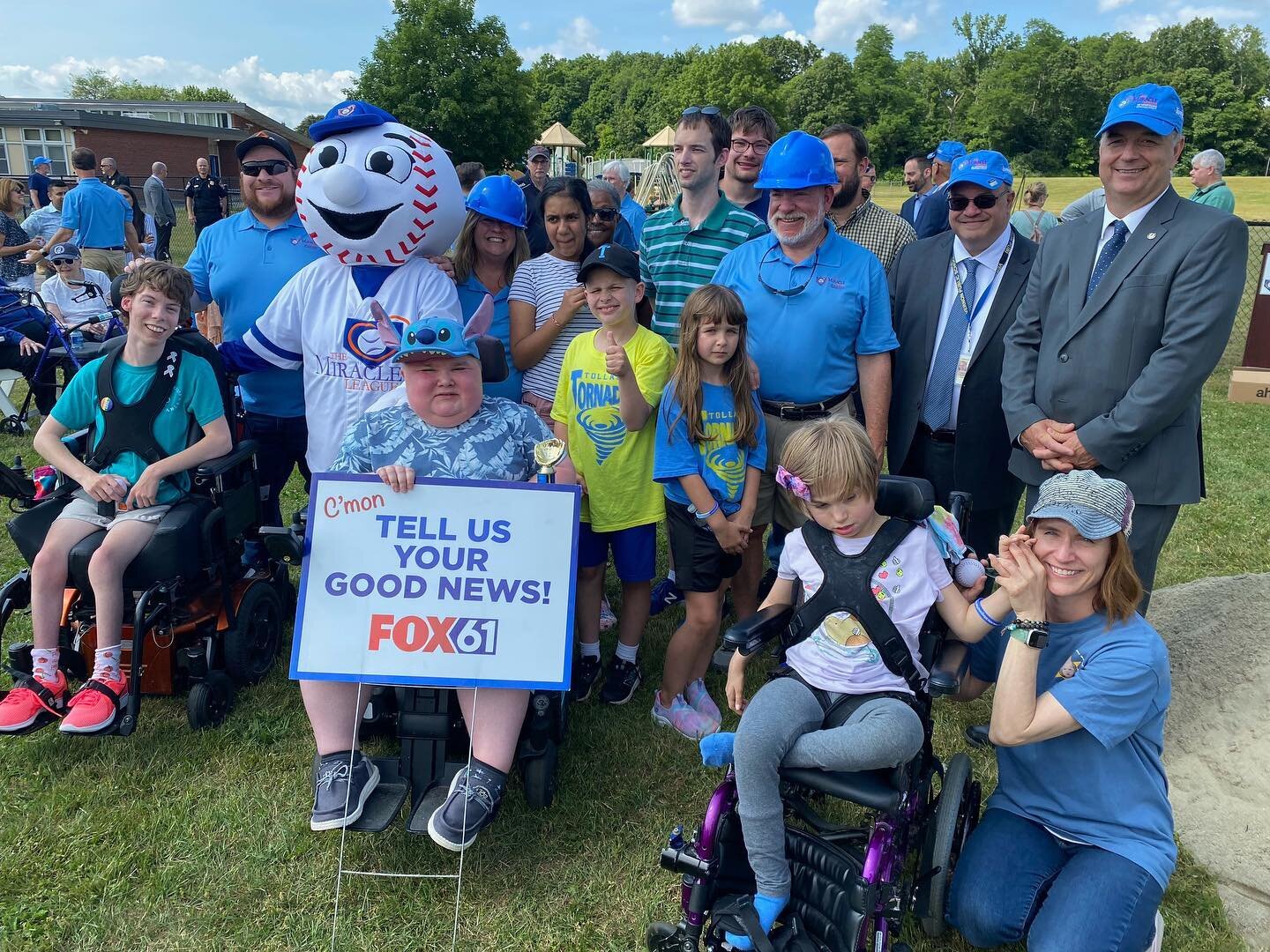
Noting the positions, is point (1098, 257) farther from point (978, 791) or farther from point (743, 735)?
point (743, 735)

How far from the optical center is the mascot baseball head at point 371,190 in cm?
344

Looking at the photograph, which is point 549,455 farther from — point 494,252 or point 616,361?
point 494,252

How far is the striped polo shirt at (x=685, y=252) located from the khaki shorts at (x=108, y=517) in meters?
2.28

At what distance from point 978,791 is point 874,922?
75 centimetres

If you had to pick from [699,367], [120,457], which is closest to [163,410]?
[120,457]

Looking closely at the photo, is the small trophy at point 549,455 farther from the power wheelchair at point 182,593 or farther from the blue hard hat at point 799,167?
the power wheelchair at point 182,593

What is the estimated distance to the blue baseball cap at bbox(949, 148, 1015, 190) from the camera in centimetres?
339

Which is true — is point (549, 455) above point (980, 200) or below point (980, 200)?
below

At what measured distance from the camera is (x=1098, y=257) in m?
3.07

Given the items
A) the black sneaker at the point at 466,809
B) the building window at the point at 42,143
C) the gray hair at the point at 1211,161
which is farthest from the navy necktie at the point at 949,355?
the building window at the point at 42,143

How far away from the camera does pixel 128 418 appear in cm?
356

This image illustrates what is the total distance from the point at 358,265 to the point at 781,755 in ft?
8.49

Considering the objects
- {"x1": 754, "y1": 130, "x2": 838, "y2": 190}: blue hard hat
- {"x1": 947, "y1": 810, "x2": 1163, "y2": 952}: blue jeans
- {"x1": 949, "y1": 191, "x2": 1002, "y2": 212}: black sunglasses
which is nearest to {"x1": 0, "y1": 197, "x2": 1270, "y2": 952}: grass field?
{"x1": 947, "y1": 810, "x2": 1163, "y2": 952}: blue jeans

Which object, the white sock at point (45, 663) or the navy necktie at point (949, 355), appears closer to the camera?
the white sock at point (45, 663)
